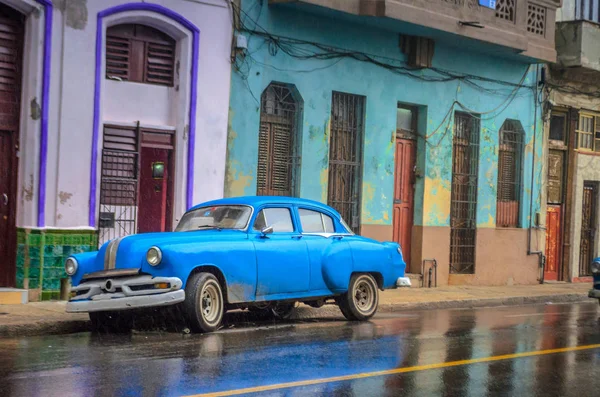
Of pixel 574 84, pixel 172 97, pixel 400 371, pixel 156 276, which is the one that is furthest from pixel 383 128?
pixel 400 371

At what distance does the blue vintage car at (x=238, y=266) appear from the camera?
11.6 metres

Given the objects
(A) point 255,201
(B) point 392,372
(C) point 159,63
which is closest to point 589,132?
(C) point 159,63

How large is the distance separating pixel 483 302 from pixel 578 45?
8881 millimetres

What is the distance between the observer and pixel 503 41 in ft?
75.1

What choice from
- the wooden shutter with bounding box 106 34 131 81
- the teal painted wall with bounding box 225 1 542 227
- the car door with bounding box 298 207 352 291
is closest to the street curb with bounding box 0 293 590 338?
the car door with bounding box 298 207 352 291

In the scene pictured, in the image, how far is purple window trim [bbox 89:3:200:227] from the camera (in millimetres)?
16078

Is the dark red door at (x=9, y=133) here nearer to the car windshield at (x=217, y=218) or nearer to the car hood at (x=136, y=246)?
the car windshield at (x=217, y=218)

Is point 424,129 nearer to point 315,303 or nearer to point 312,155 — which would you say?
point 312,155

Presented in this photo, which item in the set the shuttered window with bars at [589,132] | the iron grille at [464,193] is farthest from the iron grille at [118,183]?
the shuttered window with bars at [589,132]

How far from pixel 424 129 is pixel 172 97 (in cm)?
708

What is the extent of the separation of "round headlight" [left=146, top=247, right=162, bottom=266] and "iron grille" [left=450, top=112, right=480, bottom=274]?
1313 centimetres

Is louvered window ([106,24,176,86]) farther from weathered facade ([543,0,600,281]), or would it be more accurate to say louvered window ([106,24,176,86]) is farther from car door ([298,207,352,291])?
weathered facade ([543,0,600,281])

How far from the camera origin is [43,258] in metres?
15.3

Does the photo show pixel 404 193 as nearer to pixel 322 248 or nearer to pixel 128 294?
pixel 322 248
